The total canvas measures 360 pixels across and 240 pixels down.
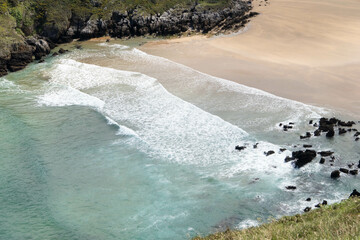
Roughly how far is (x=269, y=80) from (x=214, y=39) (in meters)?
16.7

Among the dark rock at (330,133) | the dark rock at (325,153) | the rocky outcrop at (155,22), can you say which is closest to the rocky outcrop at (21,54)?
the rocky outcrop at (155,22)

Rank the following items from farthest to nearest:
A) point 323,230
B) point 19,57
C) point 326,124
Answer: point 19,57 < point 326,124 < point 323,230

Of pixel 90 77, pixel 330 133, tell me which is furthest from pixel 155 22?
pixel 330 133

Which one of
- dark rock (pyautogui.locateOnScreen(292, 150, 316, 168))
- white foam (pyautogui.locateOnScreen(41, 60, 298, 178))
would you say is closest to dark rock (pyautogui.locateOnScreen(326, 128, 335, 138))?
dark rock (pyautogui.locateOnScreen(292, 150, 316, 168))

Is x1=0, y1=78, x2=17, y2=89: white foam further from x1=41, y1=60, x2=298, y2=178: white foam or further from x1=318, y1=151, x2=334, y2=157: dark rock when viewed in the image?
x1=318, y1=151, x2=334, y2=157: dark rock

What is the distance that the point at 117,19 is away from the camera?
5484 cm

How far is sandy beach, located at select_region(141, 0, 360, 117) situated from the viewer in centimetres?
3225

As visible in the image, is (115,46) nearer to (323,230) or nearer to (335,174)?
(335,174)

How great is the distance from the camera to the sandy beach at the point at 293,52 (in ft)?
106

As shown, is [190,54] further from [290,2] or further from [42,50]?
[290,2]

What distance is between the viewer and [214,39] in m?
49.3

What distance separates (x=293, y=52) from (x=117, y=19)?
26.6 metres

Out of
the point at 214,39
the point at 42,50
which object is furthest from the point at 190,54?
the point at 42,50

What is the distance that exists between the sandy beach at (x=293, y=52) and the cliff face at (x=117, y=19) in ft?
11.6
